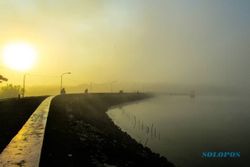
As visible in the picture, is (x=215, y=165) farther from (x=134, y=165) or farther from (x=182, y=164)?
(x=134, y=165)

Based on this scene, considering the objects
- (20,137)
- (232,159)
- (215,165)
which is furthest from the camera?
(232,159)

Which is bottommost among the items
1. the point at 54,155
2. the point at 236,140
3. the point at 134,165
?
the point at 236,140

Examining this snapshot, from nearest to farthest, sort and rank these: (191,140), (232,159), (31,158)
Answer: (31,158) → (232,159) → (191,140)

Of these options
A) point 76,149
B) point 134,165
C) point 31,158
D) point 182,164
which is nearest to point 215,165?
point 182,164

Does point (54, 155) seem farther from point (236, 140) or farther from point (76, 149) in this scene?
point (236, 140)

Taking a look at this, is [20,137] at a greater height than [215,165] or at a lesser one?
greater

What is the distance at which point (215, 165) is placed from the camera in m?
29.6

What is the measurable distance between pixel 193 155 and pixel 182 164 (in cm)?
471

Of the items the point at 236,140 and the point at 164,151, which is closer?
the point at 164,151

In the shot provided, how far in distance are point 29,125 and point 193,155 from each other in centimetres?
1995

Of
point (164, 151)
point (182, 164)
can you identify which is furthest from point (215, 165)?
point (164, 151)

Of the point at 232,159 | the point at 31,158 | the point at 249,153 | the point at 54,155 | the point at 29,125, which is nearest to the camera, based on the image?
the point at 31,158

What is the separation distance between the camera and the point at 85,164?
16.3 m

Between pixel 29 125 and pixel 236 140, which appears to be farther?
pixel 236 140
